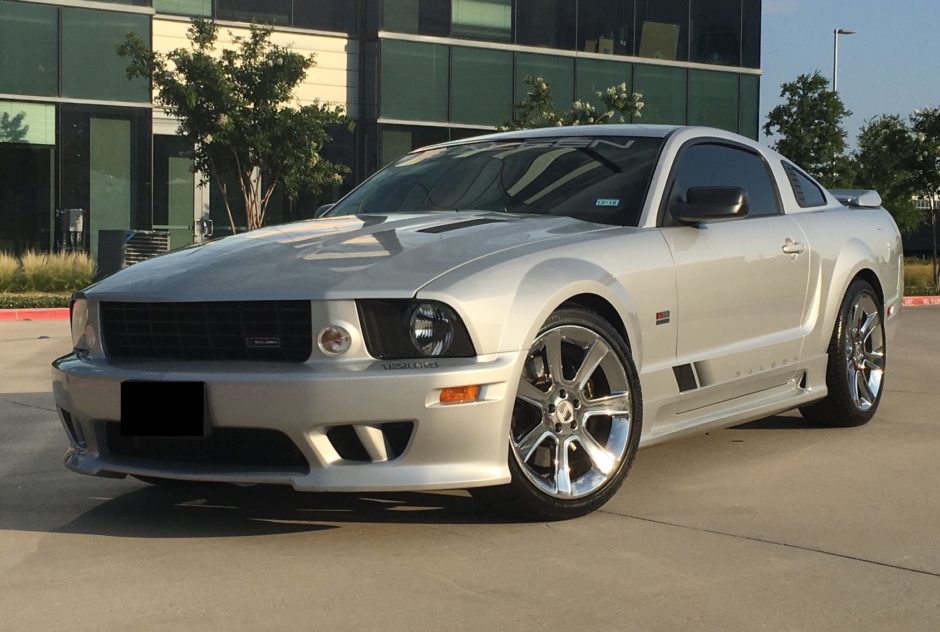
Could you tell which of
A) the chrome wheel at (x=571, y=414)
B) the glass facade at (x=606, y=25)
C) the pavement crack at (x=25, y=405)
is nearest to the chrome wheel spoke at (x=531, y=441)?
the chrome wheel at (x=571, y=414)

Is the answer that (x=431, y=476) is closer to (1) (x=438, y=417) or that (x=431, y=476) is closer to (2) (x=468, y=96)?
(1) (x=438, y=417)

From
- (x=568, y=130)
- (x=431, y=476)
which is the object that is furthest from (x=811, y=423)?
(x=431, y=476)

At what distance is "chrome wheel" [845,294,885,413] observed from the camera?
711cm

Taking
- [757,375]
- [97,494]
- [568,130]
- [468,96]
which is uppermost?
[468,96]

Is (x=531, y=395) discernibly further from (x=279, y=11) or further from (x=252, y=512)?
(x=279, y=11)

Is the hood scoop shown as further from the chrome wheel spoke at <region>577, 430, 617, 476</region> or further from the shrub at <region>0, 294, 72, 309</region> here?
the shrub at <region>0, 294, 72, 309</region>

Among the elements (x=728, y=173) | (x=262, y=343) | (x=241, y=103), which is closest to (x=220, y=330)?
(x=262, y=343)

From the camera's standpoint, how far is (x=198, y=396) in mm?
4551

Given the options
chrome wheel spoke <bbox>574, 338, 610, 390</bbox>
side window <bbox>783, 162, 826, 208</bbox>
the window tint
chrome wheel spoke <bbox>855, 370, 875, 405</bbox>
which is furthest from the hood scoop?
the window tint

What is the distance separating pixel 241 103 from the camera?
76.3ft

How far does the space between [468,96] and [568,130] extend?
950 inches

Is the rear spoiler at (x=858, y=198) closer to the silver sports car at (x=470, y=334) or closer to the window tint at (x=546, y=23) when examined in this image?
the silver sports car at (x=470, y=334)

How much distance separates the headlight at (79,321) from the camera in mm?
5105

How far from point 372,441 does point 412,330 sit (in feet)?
1.26
